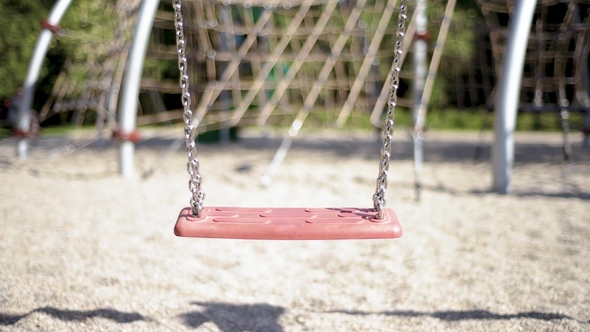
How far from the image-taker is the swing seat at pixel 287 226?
5.33 ft

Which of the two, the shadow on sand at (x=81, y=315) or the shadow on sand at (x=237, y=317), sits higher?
the shadow on sand at (x=81, y=315)

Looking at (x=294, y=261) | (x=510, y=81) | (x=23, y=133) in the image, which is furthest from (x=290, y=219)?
(x=23, y=133)

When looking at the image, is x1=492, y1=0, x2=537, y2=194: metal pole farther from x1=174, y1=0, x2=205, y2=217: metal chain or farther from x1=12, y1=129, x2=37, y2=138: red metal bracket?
x1=12, y1=129, x2=37, y2=138: red metal bracket

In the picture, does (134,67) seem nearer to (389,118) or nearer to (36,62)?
(36,62)

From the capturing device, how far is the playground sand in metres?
2.10

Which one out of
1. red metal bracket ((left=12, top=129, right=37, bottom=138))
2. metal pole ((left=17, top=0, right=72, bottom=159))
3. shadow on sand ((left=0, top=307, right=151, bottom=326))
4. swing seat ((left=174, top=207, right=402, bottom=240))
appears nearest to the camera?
swing seat ((left=174, top=207, right=402, bottom=240))

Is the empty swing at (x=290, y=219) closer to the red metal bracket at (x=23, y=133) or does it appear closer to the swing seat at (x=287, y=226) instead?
the swing seat at (x=287, y=226)

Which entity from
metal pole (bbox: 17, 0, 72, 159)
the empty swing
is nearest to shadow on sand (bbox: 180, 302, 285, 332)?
the empty swing

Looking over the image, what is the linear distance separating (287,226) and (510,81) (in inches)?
116

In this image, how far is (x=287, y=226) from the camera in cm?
165

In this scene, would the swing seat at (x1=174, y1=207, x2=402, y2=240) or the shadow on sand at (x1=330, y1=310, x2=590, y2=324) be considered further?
the shadow on sand at (x1=330, y1=310, x2=590, y2=324)

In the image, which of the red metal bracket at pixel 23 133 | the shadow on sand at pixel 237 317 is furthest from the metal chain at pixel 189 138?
the red metal bracket at pixel 23 133

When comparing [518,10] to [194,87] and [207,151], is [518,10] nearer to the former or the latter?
[194,87]

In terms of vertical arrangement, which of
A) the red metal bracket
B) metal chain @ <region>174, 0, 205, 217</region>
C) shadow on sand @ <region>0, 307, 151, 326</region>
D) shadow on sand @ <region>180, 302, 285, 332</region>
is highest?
metal chain @ <region>174, 0, 205, 217</region>
